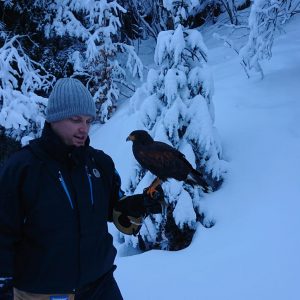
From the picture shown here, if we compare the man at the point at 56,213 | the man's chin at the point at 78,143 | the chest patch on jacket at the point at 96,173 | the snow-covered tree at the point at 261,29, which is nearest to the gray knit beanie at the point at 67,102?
the man at the point at 56,213

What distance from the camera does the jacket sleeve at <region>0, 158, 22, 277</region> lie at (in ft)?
5.74

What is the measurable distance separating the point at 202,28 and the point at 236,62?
14.9 ft

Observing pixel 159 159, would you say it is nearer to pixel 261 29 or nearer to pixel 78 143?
pixel 78 143

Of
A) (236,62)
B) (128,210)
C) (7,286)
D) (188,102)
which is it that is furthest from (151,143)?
(236,62)

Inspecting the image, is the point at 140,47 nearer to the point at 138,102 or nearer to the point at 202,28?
the point at 202,28

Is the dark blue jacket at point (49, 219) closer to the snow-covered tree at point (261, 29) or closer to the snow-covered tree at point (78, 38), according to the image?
Answer: the snow-covered tree at point (261, 29)

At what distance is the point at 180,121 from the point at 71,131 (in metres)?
2.71

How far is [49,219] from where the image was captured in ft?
6.10

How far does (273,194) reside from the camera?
4.27 meters

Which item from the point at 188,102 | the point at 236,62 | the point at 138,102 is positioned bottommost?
the point at 236,62

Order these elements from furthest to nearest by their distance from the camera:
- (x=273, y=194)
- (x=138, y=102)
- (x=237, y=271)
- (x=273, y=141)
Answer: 1. (x=138, y=102)
2. (x=273, y=141)
3. (x=273, y=194)
4. (x=237, y=271)

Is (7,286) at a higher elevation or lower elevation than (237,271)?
higher

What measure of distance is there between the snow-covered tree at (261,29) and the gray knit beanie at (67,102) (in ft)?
15.4

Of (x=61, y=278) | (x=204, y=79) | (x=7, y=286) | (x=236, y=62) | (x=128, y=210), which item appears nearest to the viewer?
(x=7, y=286)
